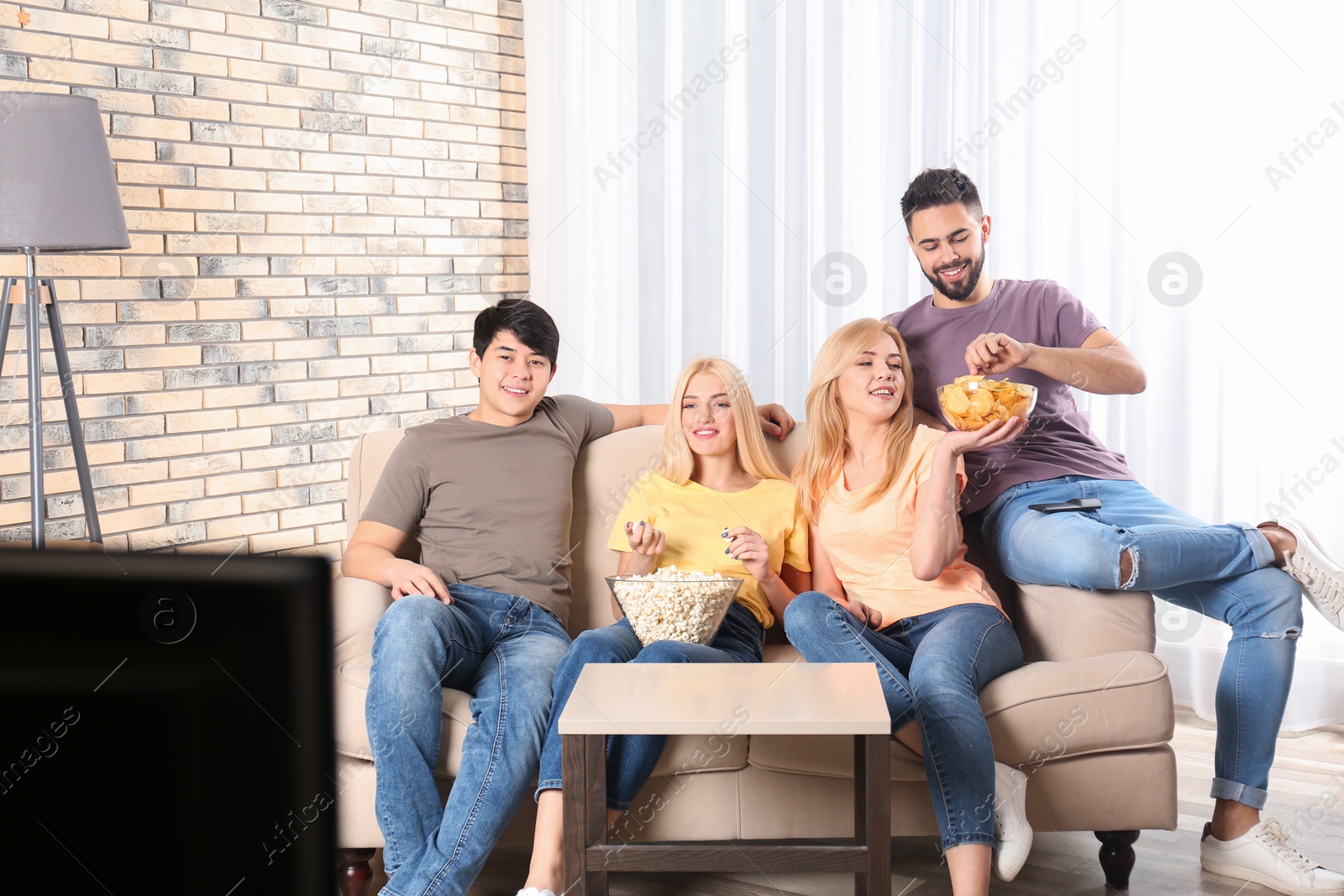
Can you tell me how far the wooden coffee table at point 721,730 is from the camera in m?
1.48

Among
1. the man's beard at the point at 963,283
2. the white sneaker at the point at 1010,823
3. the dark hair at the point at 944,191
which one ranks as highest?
the dark hair at the point at 944,191

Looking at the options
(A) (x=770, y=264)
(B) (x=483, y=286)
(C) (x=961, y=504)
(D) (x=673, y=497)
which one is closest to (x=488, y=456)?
(D) (x=673, y=497)

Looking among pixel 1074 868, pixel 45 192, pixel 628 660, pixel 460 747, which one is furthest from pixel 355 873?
pixel 45 192

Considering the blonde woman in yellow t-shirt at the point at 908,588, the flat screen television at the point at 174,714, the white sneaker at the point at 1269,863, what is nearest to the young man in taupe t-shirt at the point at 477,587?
the blonde woman in yellow t-shirt at the point at 908,588

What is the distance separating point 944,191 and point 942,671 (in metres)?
1.08

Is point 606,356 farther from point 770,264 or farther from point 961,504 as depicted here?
point 961,504

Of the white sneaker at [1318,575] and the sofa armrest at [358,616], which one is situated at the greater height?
the white sneaker at [1318,575]

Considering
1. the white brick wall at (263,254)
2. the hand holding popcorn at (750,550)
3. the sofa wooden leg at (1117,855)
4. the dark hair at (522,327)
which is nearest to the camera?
the sofa wooden leg at (1117,855)

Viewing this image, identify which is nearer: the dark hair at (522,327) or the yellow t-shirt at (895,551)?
the yellow t-shirt at (895,551)

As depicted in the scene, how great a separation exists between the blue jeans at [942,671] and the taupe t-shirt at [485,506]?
0.52 m

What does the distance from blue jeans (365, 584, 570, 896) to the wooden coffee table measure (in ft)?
0.60

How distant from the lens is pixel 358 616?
82.7 inches

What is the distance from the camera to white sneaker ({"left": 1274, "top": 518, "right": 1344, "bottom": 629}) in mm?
1963

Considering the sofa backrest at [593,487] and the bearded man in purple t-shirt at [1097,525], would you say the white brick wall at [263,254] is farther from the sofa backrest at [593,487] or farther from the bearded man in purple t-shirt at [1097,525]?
the bearded man in purple t-shirt at [1097,525]
